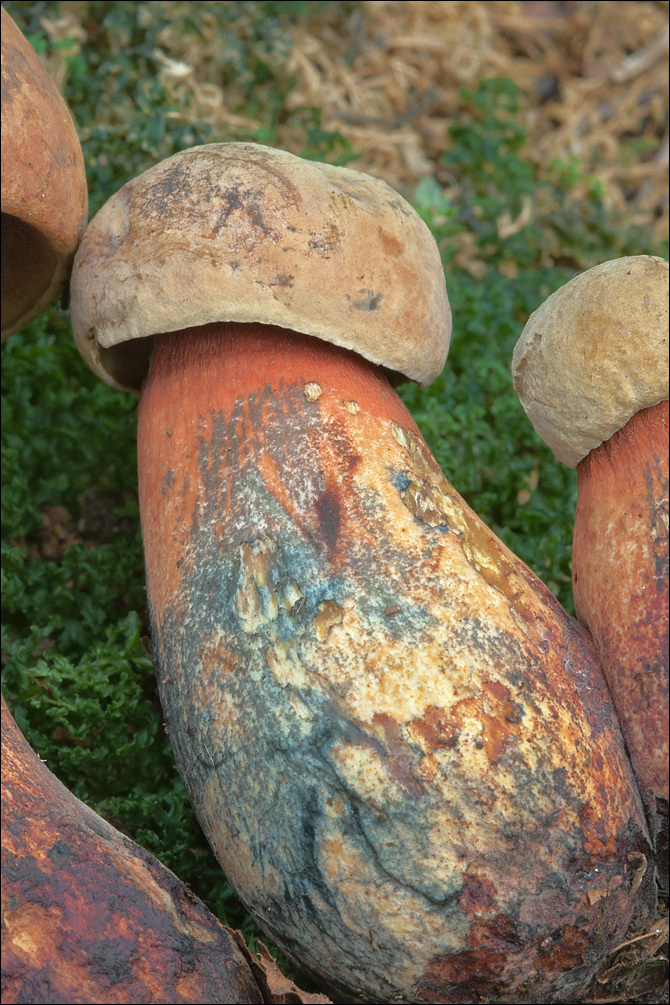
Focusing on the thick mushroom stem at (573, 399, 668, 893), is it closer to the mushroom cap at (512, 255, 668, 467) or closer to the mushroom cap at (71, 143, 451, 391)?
the mushroom cap at (512, 255, 668, 467)

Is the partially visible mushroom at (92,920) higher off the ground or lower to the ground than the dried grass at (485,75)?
lower

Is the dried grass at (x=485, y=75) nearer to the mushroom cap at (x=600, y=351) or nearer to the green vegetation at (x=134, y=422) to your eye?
the green vegetation at (x=134, y=422)

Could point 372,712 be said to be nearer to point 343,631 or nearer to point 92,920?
point 343,631

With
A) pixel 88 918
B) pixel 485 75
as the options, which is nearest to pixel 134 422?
pixel 88 918

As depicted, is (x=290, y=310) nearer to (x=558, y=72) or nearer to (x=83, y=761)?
(x=83, y=761)

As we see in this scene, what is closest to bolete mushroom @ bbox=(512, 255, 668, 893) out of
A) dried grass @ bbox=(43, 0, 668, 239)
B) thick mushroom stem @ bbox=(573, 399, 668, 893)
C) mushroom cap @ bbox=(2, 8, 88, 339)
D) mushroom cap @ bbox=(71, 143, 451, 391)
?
thick mushroom stem @ bbox=(573, 399, 668, 893)

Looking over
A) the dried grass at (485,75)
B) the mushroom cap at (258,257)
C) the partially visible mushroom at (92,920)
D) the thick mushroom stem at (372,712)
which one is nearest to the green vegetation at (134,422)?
the dried grass at (485,75)

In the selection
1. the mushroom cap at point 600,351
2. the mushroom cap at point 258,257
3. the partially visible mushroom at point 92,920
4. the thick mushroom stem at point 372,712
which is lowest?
the partially visible mushroom at point 92,920
